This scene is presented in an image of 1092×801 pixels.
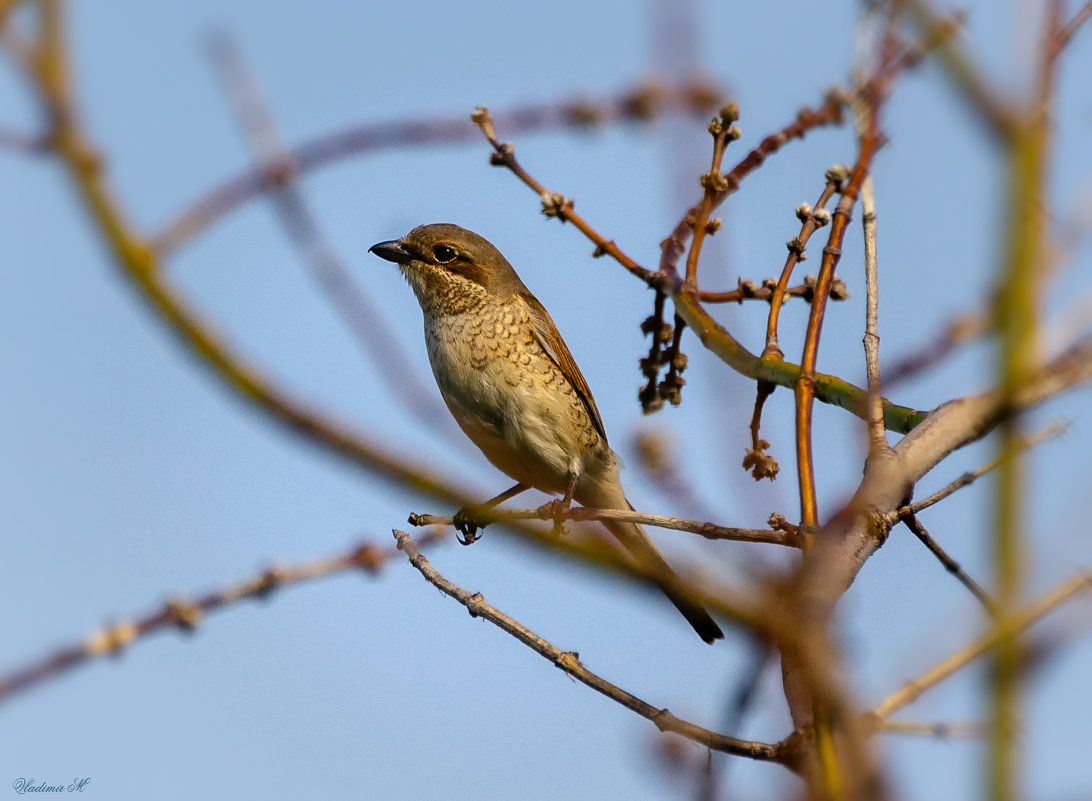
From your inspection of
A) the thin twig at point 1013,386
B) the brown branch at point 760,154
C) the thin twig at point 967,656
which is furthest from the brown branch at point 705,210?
the thin twig at point 1013,386

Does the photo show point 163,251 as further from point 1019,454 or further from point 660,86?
point 660,86

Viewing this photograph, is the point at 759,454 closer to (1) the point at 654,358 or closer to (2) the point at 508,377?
(1) the point at 654,358

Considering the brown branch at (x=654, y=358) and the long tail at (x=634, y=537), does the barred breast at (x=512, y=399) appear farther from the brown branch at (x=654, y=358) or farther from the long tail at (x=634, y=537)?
the brown branch at (x=654, y=358)

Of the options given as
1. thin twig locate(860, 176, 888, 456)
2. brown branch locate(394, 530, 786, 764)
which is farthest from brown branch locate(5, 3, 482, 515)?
thin twig locate(860, 176, 888, 456)

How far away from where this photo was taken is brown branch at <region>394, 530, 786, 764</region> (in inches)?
87.0

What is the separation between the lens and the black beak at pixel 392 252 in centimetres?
643

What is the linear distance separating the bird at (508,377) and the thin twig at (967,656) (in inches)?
141

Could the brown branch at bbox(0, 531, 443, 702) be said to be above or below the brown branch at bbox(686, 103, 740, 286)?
below

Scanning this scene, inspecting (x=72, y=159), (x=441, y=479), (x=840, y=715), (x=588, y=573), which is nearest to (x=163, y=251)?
(x=72, y=159)

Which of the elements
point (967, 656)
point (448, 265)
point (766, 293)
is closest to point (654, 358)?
point (766, 293)

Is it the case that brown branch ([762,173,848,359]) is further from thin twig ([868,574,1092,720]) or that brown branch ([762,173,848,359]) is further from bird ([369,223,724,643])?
bird ([369,223,724,643])

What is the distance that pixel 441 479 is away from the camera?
0.95 meters

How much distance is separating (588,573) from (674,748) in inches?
63.0

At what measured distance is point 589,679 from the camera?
241 cm
